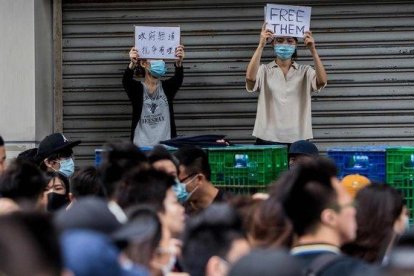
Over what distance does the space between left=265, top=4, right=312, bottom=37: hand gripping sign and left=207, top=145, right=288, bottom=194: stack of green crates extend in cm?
152

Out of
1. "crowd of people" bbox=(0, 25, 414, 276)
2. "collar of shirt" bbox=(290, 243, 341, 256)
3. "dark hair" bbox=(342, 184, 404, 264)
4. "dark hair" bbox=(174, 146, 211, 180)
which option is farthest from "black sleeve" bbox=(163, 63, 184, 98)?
"collar of shirt" bbox=(290, 243, 341, 256)

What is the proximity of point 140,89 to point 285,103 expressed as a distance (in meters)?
1.49

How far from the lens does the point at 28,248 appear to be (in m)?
3.17

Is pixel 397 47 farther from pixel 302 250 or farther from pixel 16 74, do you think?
pixel 302 250

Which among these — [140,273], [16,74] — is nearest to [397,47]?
[16,74]

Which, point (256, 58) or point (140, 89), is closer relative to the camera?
point (256, 58)

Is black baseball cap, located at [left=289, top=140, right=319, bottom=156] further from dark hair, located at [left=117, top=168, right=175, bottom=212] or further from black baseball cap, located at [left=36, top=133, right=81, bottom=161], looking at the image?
dark hair, located at [left=117, top=168, right=175, bottom=212]

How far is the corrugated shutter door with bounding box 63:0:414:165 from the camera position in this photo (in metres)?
12.3

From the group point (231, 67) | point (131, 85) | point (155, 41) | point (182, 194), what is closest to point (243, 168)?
point (182, 194)

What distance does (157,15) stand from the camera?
12.6 metres

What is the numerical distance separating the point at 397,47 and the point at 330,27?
723mm

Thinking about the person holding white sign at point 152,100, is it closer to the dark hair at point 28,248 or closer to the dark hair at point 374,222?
the dark hair at point 374,222

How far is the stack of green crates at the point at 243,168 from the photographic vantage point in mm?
9805

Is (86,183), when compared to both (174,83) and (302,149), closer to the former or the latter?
(302,149)
